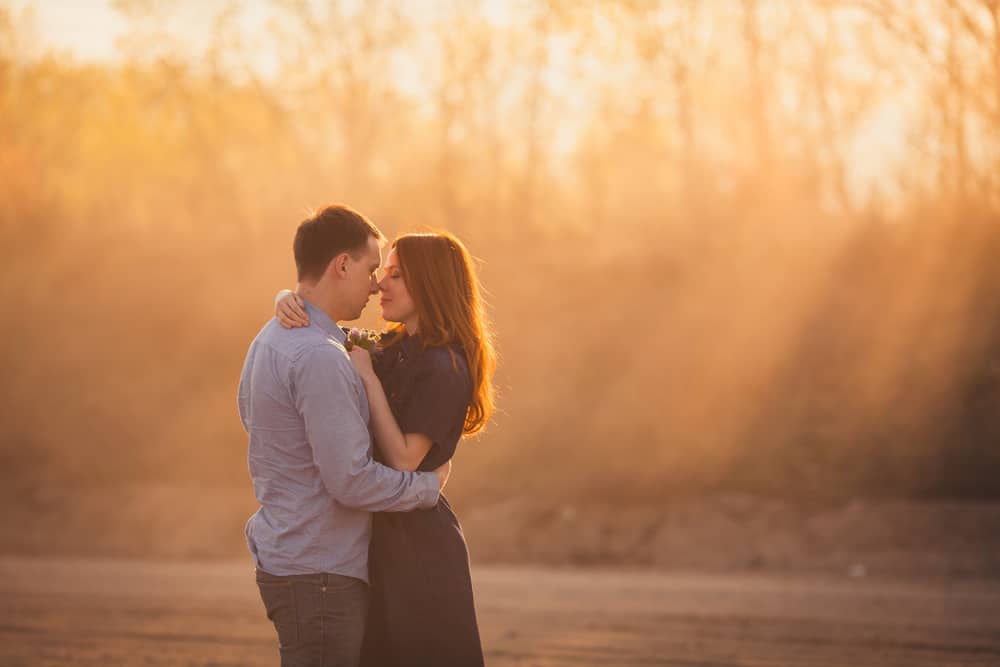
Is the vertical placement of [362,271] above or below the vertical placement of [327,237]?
Result: below

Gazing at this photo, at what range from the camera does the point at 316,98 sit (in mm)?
31500

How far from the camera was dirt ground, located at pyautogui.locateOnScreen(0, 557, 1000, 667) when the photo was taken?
9250 mm

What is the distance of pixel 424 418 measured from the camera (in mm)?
4445

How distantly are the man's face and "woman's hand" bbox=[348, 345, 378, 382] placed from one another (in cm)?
13

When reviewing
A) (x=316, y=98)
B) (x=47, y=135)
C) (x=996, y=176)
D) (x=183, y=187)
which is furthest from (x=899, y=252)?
(x=47, y=135)

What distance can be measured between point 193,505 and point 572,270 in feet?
26.0

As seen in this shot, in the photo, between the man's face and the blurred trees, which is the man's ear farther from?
the blurred trees

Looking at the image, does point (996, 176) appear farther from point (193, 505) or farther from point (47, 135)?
point (47, 135)

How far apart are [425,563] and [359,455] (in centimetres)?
46

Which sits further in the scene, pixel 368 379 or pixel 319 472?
pixel 368 379

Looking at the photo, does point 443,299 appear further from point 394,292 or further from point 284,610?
point 284,610

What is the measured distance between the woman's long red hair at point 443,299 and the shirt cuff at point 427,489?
29 centimetres

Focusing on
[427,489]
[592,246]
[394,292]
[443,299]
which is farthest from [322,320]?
[592,246]

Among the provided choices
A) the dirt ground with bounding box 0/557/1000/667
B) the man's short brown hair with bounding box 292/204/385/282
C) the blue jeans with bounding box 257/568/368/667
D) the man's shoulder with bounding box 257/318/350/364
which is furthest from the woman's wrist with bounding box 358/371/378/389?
the dirt ground with bounding box 0/557/1000/667
